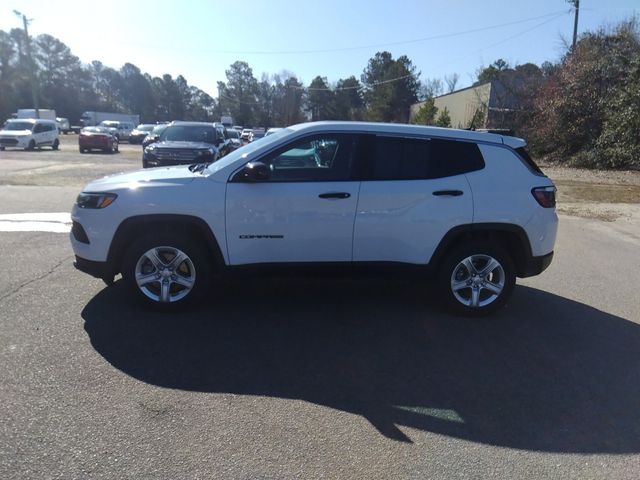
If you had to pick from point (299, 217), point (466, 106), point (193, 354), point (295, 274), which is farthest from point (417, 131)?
point (466, 106)

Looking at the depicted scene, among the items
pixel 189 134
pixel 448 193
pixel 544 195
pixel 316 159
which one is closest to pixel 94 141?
pixel 189 134

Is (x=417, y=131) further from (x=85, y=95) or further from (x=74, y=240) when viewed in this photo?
(x=85, y=95)

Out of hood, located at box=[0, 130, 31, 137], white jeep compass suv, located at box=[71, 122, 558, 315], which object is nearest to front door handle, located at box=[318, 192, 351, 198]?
white jeep compass suv, located at box=[71, 122, 558, 315]

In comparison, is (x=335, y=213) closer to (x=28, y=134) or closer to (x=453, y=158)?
(x=453, y=158)

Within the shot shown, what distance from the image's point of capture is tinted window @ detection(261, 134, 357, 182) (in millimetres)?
4895

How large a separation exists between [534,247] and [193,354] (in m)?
3.41

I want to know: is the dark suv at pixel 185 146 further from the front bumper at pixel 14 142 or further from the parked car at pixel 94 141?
the front bumper at pixel 14 142

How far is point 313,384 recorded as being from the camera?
3.76m

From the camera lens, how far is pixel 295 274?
4.95m

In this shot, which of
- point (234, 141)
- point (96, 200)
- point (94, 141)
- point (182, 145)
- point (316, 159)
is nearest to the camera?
point (96, 200)

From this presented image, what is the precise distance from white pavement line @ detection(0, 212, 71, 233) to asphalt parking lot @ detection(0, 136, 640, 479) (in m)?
2.57

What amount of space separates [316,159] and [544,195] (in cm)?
228

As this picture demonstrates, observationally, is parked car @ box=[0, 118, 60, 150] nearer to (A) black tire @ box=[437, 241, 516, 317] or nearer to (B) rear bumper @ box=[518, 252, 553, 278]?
(A) black tire @ box=[437, 241, 516, 317]

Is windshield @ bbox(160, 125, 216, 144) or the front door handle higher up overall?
windshield @ bbox(160, 125, 216, 144)
